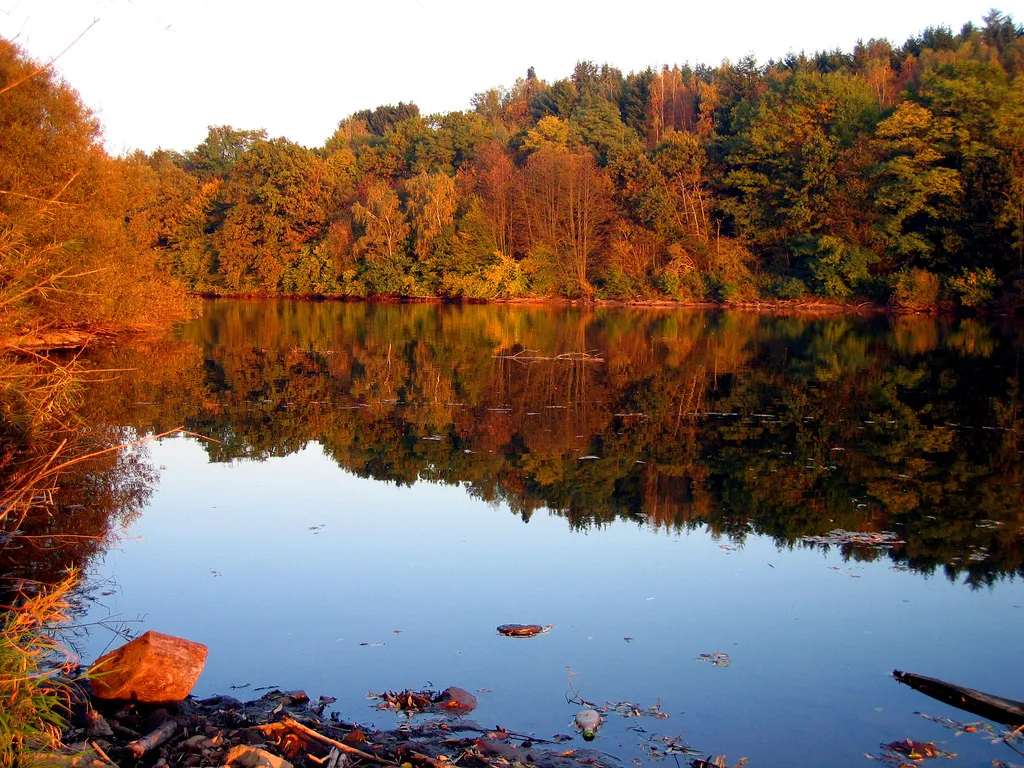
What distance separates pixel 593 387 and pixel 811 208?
33898 millimetres

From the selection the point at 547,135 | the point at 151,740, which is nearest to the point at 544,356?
the point at 151,740

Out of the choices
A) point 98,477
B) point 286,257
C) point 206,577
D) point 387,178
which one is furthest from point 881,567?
point 387,178

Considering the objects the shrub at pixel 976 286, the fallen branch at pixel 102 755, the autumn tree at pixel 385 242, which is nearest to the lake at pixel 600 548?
the fallen branch at pixel 102 755

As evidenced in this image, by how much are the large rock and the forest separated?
2279cm

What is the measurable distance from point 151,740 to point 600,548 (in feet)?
16.4

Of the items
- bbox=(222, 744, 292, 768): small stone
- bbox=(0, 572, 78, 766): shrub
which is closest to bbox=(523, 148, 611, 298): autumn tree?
bbox=(222, 744, 292, 768): small stone

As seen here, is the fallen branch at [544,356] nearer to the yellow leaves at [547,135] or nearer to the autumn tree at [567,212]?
the autumn tree at [567,212]

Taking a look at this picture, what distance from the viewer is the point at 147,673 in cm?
519

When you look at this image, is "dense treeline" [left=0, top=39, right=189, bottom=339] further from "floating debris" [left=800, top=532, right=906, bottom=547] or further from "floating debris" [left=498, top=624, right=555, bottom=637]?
"floating debris" [left=800, top=532, right=906, bottom=547]

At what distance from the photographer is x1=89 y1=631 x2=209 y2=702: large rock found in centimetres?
517

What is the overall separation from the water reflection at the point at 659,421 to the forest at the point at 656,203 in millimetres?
9840

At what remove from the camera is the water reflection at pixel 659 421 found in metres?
10.0

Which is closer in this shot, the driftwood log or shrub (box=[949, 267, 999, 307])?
the driftwood log

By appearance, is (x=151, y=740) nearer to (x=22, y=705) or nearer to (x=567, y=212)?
(x=22, y=705)
